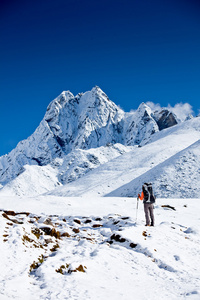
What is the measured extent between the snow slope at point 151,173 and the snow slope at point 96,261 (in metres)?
24.7

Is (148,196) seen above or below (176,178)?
below

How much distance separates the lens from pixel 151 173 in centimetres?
4150

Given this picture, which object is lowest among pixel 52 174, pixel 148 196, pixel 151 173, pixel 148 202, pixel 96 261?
pixel 96 261

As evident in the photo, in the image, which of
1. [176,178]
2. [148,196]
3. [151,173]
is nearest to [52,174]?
[151,173]

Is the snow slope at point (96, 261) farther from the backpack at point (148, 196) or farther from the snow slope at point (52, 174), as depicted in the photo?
the snow slope at point (52, 174)

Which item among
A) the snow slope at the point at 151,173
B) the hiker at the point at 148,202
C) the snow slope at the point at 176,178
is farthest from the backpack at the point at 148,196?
the snow slope at the point at 151,173

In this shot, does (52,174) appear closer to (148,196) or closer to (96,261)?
(148,196)

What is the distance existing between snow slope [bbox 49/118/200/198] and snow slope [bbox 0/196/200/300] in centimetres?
2466

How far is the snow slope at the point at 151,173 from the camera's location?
36.4 m

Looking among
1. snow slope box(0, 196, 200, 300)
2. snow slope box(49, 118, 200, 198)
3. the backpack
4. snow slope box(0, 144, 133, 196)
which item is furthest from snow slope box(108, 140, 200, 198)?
snow slope box(0, 144, 133, 196)

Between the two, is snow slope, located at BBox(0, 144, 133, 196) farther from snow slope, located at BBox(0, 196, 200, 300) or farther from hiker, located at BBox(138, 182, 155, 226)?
snow slope, located at BBox(0, 196, 200, 300)

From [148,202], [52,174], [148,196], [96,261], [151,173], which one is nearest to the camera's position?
[96,261]

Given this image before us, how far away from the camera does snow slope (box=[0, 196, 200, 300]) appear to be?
20.4 feet

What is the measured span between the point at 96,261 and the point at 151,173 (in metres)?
34.7
